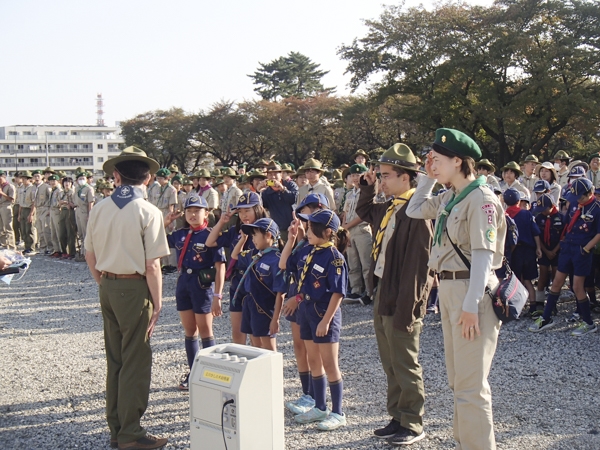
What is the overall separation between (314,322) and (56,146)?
3795 inches

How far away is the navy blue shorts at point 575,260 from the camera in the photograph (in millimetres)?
7410

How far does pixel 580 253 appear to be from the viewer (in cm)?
742

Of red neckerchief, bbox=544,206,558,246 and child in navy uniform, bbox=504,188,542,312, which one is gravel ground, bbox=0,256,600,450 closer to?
child in navy uniform, bbox=504,188,542,312

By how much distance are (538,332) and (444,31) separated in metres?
23.6

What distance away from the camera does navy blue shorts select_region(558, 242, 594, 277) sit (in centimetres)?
741

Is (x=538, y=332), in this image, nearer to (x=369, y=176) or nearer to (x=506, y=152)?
(x=369, y=176)

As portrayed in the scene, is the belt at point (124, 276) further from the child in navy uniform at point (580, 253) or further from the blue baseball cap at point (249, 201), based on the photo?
the child in navy uniform at point (580, 253)

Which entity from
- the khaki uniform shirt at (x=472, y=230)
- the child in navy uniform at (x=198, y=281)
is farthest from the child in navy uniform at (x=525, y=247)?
the khaki uniform shirt at (x=472, y=230)

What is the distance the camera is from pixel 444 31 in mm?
28188

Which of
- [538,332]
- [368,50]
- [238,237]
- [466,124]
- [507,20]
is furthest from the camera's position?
[368,50]

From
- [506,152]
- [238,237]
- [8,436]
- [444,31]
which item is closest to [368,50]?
[444,31]

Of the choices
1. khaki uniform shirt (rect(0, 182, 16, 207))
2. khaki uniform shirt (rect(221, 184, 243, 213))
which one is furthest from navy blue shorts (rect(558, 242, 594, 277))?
khaki uniform shirt (rect(0, 182, 16, 207))

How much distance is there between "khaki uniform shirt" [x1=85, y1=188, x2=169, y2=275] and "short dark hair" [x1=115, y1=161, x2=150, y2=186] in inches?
7.6

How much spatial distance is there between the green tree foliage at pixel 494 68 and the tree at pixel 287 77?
24.6 metres
